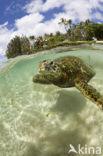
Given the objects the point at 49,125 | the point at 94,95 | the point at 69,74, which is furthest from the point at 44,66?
the point at 49,125

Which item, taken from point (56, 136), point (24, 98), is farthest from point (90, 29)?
point (56, 136)

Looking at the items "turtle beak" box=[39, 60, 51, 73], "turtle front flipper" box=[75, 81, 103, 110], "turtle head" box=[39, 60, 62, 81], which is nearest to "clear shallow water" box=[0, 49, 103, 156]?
"turtle front flipper" box=[75, 81, 103, 110]

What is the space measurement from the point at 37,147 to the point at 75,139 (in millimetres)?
1181

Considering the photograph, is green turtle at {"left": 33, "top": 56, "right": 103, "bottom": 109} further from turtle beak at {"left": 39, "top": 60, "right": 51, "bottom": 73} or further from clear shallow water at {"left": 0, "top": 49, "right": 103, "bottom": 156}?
clear shallow water at {"left": 0, "top": 49, "right": 103, "bottom": 156}

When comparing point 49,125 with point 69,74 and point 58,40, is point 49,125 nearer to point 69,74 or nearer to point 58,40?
point 69,74

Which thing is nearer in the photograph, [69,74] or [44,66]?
[44,66]

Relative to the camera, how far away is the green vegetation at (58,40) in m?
17.3

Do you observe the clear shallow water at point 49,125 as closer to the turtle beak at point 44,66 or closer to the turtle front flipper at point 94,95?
the turtle front flipper at point 94,95

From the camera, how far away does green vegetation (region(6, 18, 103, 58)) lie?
17.3 m

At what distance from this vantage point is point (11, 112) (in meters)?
5.26

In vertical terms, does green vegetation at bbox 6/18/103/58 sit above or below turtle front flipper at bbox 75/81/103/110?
above

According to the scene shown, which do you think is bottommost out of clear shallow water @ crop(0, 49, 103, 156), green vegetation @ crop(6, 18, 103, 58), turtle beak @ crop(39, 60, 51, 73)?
clear shallow water @ crop(0, 49, 103, 156)

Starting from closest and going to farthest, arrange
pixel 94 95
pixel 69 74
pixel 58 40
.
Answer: pixel 94 95 → pixel 69 74 → pixel 58 40

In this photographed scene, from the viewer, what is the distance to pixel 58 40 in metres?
35.4
